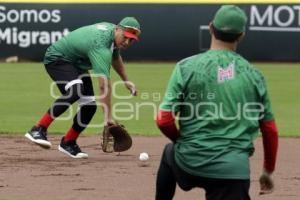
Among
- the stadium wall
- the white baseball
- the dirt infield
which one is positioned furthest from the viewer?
the stadium wall

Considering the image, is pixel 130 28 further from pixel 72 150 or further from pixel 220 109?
pixel 220 109

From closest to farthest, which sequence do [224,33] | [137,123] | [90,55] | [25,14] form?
[224,33] → [90,55] → [137,123] → [25,14]

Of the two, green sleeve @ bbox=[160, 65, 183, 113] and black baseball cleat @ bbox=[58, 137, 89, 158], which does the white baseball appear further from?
green sleeve @ bbox=[160, 65, 183, 113]

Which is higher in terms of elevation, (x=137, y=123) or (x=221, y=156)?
(x=221, y=156)

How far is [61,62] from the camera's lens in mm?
10141

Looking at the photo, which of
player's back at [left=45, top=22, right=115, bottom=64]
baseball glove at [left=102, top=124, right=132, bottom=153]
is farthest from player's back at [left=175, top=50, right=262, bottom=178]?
baseball glove at [left=102, top=124, right=132, bottom=153]

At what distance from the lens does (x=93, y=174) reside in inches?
361

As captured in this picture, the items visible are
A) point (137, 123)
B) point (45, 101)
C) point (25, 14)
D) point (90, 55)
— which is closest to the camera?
point (90, 55)

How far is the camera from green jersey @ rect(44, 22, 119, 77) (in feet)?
31.1

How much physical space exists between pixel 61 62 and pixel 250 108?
5.45m

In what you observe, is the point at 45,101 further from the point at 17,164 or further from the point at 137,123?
the point at 17,164

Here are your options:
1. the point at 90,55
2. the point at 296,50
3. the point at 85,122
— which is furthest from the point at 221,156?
the point at 296,50

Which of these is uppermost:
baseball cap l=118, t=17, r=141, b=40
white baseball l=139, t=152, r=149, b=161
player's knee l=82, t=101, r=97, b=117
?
baseball cap l=118, t=17, r=141, b=40

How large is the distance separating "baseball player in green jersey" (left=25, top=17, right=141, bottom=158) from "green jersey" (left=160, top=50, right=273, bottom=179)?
14.9 feet
